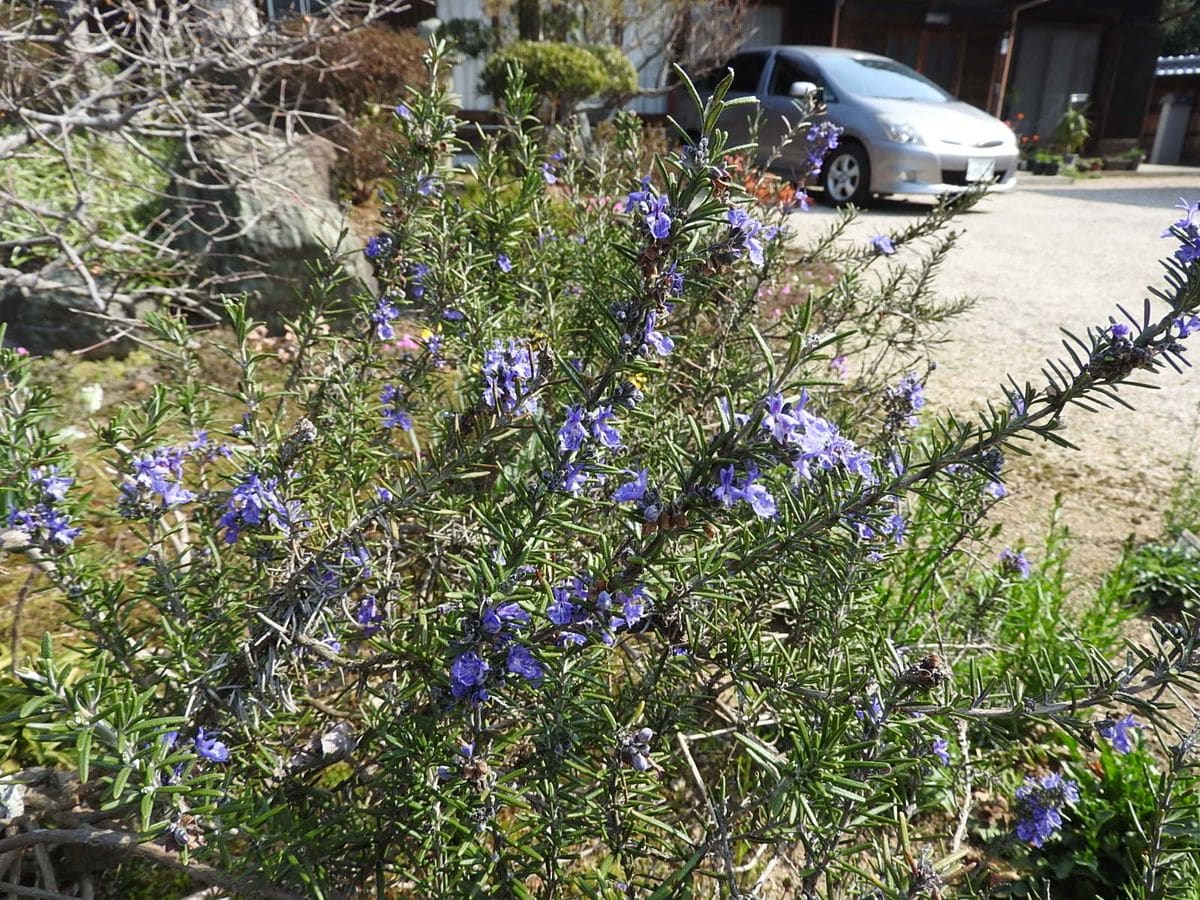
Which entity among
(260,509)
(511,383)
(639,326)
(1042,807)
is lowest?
(1042,807)

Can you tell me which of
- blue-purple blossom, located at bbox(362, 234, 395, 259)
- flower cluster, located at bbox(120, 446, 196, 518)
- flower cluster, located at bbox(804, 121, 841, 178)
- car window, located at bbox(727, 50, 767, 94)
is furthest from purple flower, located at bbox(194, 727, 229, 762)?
car window, located at bbox(727, 50, 767, 94)

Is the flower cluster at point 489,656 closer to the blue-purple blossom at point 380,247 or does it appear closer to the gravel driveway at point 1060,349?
the blue-purple blossom at point 380,247

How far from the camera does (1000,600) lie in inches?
85.4

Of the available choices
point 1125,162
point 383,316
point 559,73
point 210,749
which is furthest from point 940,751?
point 1125,162

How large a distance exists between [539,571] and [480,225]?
1258mm

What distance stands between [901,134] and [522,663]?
10002mm

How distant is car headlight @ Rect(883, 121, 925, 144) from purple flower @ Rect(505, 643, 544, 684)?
9908mm

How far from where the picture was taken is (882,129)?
945 centimetres

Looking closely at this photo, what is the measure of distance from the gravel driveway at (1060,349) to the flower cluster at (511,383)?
2310 millimetres

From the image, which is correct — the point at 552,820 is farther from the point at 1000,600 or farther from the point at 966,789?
the point at 1000,600

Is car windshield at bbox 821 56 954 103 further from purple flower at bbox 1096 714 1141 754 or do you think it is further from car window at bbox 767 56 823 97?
purple flower at bbox 1096 714 1141 754

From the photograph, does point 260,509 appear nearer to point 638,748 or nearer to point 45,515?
point 45,515

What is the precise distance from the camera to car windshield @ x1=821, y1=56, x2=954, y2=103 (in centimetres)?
1025

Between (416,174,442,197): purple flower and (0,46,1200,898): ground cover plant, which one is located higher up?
(416,174,442,197): purple flower
